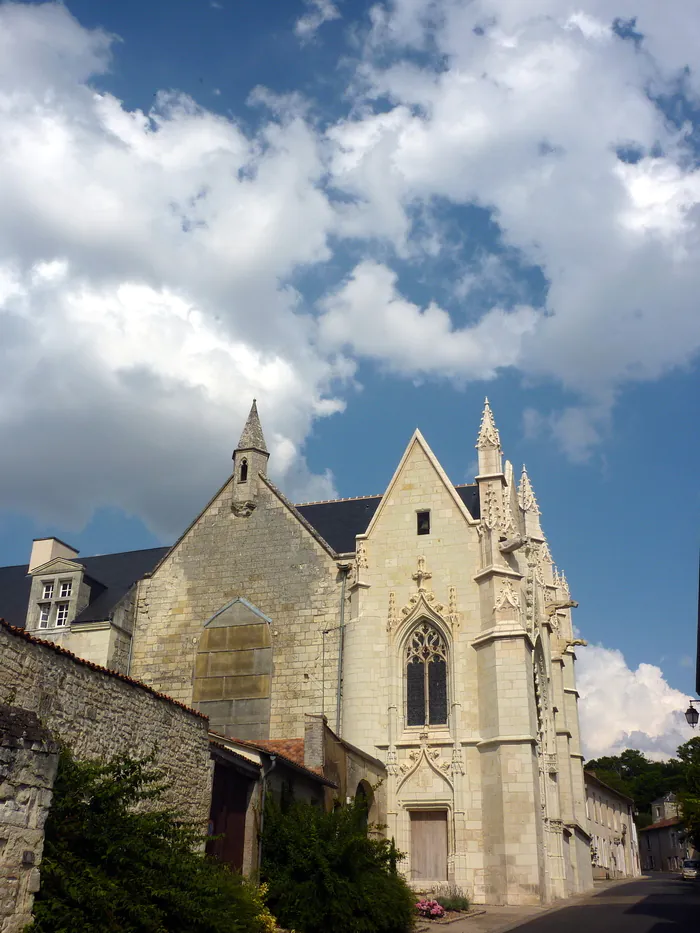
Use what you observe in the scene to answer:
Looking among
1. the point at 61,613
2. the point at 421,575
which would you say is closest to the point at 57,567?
the point at 61,613

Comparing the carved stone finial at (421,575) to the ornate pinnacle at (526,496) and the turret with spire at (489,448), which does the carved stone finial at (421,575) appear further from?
the ornate pinnacle at (526,496)

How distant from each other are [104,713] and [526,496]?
22657mm

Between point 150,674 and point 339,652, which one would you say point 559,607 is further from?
point 150,674

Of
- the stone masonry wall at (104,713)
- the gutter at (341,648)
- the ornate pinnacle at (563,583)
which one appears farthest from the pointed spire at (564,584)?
the stone masonry wall at (104,713)

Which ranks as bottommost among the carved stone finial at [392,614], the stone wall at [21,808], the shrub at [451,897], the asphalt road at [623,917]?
the asphalt road at [623,917]

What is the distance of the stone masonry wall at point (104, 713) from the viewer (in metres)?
10.0

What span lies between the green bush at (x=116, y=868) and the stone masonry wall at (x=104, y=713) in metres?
0.63

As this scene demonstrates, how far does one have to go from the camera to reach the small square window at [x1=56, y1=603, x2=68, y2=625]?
85.8ft

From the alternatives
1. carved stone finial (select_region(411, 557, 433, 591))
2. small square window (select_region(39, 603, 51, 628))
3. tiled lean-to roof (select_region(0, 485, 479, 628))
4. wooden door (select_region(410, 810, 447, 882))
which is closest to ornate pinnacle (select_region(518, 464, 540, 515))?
tiled lean-to roof (select_region(0, 485, 479, 628))

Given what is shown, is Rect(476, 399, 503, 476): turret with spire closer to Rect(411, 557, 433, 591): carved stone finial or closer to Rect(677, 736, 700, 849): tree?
Rect(411, 557, 433, 591): carved stone finial

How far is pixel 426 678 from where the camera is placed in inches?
904

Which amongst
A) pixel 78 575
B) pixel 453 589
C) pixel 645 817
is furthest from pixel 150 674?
pixel 645 817

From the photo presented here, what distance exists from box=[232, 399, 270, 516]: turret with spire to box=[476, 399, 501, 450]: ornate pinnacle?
665 cm

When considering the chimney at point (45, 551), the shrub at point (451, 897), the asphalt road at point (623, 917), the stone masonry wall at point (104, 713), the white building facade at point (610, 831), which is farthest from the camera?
the white building facade at point (610, 831)
